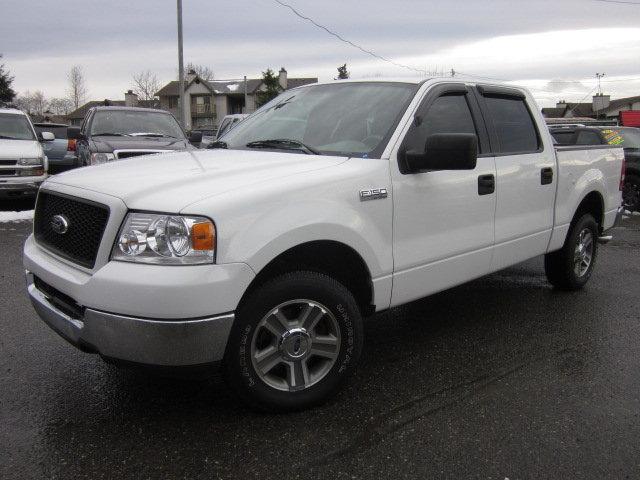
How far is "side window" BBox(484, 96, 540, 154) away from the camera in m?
4.34

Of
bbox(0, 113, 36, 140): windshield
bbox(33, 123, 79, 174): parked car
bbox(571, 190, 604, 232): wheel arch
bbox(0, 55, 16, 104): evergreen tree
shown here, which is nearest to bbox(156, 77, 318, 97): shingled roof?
bbox(0, 55, 16, 104): evergreen tree

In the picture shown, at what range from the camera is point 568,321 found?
473 cm

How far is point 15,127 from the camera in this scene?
11430mm

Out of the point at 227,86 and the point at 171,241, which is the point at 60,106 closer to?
the point at 227,86

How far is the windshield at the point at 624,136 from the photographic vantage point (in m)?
11.5

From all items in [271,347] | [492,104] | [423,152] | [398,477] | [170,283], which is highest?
[492,104]

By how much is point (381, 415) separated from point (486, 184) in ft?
5.79

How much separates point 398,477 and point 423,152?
1.79 meters

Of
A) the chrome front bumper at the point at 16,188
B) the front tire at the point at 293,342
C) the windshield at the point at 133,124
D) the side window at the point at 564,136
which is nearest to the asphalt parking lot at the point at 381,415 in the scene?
the front tire at the point at 293,342

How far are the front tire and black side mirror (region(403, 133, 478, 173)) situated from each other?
874 millimetres

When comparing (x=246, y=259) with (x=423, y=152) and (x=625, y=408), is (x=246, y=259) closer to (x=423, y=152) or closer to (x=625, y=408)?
(x=423, y=152)

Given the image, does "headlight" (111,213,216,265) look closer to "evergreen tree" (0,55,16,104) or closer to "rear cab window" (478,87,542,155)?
"rear cab window" (478,87,542,155)

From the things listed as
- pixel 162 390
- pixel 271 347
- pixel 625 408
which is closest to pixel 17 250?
pixel 162 390

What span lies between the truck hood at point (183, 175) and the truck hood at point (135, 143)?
19.2 ft
